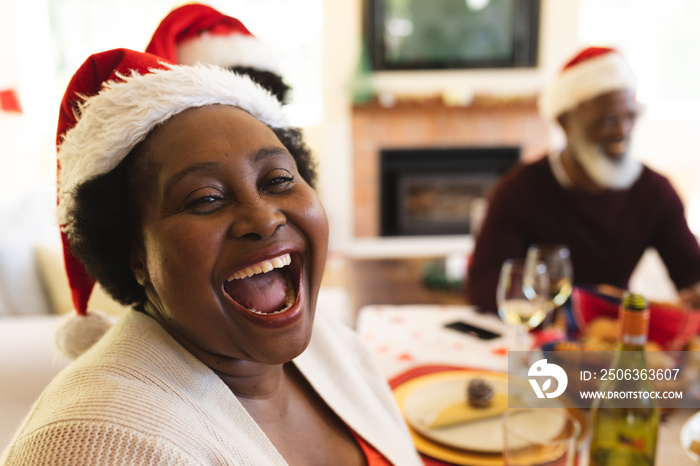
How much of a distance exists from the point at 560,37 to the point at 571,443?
450cm

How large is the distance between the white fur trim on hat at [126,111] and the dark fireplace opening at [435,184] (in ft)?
13.4

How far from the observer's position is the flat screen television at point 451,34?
14.5ft

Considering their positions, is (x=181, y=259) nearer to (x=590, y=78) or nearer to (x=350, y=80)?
(x=590, y=78)

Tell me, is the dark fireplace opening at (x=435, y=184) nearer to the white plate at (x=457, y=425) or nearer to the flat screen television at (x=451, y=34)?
the flat screen television at (x=451, y=34)

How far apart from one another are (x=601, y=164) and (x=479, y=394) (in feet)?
3.77

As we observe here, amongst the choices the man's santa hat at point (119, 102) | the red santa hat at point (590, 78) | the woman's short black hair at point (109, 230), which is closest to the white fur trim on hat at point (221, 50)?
the man's santa hat at point (119, 102)

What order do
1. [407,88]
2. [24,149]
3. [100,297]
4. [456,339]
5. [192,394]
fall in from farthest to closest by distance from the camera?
[407,88] → [24,149] → [100,297] → [456,339] → [192,394]

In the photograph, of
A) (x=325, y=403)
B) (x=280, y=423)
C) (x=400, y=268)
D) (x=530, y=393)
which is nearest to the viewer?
(x=280, y=423)

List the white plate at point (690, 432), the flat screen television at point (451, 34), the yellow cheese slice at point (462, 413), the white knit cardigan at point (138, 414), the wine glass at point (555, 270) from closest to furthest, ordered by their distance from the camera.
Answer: the white knit cardigan at point (138, 414) → the white plate at point (690, 432) → the yellow cheese slice at point (462, 413) → the wine glass at point (555, 270) → the flat screen television at point (451, 34)

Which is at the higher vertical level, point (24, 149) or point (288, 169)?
point (288, 169)

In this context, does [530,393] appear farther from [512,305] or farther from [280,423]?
[280,423]

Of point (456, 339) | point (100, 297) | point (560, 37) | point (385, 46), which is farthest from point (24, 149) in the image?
point (560, 37)

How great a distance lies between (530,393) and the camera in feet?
3.33

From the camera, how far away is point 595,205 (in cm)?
183
